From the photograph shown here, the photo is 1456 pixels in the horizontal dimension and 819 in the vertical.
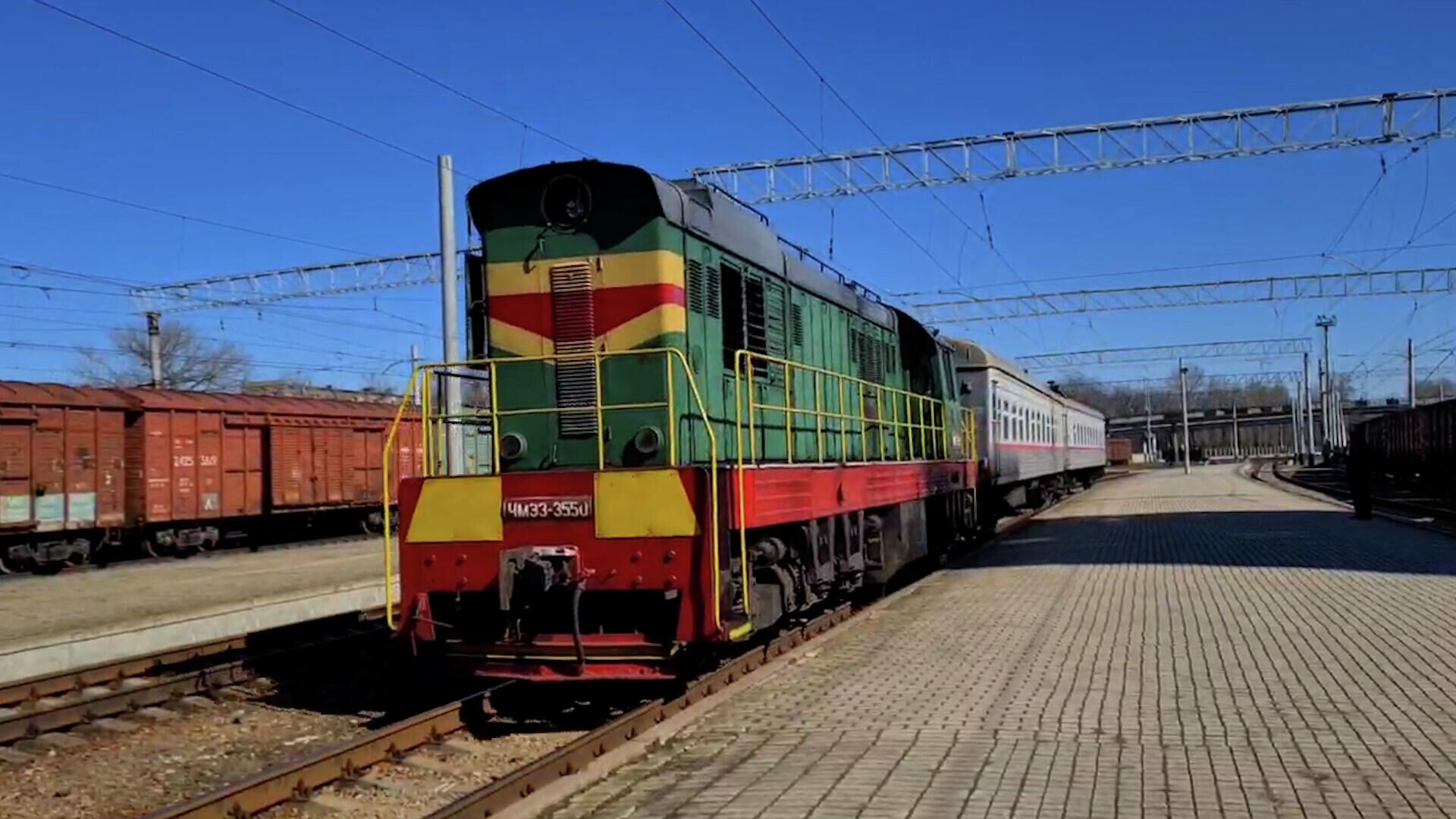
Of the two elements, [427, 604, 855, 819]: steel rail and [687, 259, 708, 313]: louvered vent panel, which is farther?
[687, 259, 708, 313]: louvered vent panel

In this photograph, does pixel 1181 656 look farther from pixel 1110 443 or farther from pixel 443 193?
pixel 1110 443

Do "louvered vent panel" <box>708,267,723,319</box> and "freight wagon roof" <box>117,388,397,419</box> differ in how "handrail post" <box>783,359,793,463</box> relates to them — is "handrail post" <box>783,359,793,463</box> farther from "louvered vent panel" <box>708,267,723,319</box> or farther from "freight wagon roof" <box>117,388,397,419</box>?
"freight wagon roof" <box>117,388,397,419</box>

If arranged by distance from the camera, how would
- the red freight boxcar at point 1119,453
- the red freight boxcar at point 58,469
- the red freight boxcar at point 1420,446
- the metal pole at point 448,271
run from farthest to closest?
the red freight boxcar at point 1119,453 < the red freight boxcar at point 1420,446 < the red freight boxcar at point 58,469 < the metal pole at point 448,271

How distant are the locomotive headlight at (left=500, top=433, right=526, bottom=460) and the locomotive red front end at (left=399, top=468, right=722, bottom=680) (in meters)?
0.78

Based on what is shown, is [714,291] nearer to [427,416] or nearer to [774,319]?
[774,319]

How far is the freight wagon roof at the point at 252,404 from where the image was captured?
20672mm

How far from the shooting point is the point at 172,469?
2045cm

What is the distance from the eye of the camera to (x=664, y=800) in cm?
519

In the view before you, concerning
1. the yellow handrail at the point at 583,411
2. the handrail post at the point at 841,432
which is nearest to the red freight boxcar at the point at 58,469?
the yellow handrail at the point at 583,411

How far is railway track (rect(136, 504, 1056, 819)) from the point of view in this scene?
520cm

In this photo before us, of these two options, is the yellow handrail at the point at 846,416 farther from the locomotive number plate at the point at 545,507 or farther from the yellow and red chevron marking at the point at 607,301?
the locomotive number plate at the point at 545,507

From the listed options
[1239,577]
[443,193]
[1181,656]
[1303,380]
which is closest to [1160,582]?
[1239,577]

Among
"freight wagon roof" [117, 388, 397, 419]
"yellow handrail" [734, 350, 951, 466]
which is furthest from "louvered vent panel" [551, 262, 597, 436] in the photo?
"freight wagon roof" [117, 388, 397, 419]

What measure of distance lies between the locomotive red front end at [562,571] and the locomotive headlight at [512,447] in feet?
2.55
